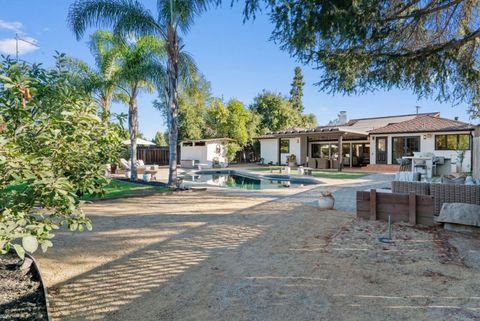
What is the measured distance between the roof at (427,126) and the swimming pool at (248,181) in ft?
34.1

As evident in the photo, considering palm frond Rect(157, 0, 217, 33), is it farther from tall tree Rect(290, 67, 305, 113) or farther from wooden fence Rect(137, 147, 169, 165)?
tall tree Rect(290, 67, 305, 113)

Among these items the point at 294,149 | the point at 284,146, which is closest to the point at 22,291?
the point at 294,149

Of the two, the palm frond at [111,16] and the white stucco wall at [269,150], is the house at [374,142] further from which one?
the palm frond at [111,16]

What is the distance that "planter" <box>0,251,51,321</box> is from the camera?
9.91ft

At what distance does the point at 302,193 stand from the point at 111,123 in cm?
929

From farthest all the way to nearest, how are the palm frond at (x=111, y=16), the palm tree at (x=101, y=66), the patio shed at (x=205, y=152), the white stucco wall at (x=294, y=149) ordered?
the patio shed at (x=205, y=152) → the white stucco wall at (x=294, y=149) → the palm tree at (x=101, y=66) → the palm frond at (x=111, y=16)

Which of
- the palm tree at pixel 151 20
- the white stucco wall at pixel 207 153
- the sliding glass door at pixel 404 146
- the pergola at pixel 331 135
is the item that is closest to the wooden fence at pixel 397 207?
the palm tree at pixel 151 20

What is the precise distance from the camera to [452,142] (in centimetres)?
2075

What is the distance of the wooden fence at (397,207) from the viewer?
6383 millimetres

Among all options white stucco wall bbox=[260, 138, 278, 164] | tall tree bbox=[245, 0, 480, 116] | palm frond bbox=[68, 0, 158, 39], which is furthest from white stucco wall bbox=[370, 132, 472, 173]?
palm frond bbox=[68, 0, 158, 39]

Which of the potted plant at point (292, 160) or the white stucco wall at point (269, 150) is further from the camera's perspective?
the white stucco wall at point (269, 150)

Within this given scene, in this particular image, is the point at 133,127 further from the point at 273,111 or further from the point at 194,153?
the point at 273,111

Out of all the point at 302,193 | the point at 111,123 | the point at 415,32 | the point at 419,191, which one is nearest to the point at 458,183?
the point at 419,191

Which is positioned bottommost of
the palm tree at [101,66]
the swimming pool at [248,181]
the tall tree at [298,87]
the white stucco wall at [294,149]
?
the swimming pool at [248,181]
